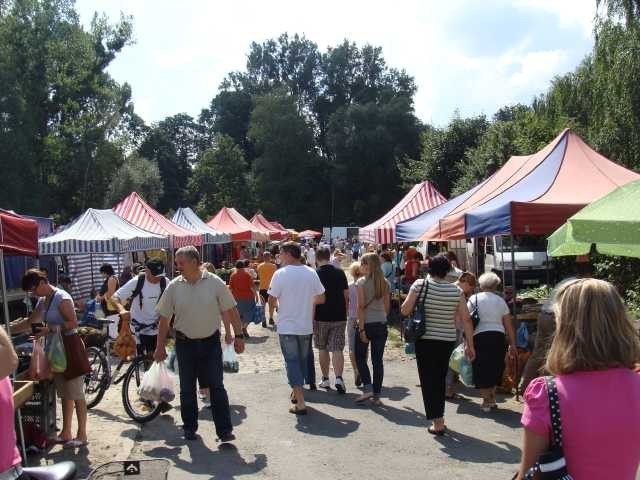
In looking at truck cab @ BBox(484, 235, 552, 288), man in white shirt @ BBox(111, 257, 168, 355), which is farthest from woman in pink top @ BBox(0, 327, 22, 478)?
truck cab @ BBox(484, 235, 552, 288)

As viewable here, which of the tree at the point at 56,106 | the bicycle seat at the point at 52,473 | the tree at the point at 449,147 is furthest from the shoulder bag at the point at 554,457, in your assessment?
the tree at the point at 56,106

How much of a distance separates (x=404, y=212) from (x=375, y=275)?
10838 mm

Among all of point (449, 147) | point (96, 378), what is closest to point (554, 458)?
point (96, 378)

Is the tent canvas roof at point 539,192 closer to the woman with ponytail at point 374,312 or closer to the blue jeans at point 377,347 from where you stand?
the woman with ponytail at point 374,312

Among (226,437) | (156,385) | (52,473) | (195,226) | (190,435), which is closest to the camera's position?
(52,473)

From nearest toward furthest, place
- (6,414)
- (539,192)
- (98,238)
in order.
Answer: (6,414)
(539,192)
(98,238)

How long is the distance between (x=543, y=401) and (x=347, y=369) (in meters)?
8.15

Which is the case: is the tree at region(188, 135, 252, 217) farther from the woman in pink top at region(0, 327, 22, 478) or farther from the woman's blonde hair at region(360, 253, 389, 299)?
the woman in pink top at region(0, 327, 22, 478)

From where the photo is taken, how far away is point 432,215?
14391 millimetres

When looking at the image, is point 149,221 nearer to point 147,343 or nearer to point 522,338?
point 147,343

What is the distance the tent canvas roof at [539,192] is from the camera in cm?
827

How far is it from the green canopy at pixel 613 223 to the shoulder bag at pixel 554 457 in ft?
9.42

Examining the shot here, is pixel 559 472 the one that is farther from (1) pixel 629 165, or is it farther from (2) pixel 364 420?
(1) pixel 629 165

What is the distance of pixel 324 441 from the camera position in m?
6.44
